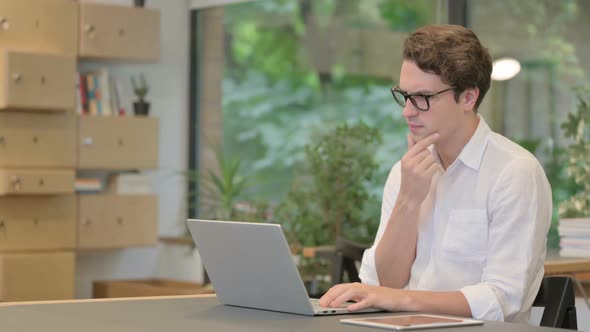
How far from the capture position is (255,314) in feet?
7.02

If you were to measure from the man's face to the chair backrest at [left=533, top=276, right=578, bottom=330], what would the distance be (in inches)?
17.5

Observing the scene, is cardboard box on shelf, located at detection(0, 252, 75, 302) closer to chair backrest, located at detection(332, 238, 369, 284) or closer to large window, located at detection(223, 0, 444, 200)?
large window, located at detection(223, 0, 444, 200)

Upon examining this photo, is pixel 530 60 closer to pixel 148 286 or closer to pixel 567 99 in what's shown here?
pixel 567 99

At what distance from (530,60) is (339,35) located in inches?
54.8

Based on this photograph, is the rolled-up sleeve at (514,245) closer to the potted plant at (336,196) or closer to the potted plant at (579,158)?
the potted plant at (579,158)

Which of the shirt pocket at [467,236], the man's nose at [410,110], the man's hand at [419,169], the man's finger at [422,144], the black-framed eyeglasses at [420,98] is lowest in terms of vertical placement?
the shirt pocket at [467,236]

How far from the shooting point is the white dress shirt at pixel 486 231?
2330 millimetres

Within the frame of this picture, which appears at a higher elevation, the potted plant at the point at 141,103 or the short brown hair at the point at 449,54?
the short brown hair at the point at 449,54

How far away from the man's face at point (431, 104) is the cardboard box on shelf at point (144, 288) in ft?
11.5

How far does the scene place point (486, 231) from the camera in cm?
245

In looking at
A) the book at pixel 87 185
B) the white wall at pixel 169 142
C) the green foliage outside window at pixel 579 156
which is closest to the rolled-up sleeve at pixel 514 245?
the green foliage outside window at pixel 579 156

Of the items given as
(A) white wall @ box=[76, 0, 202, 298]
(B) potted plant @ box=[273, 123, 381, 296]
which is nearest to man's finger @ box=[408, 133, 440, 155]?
(B) potted plant @ box=[273, 123, 381, 296]

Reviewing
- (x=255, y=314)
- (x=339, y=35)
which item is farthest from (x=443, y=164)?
(x=339, y=35)

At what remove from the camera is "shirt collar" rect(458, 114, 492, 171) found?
8.27 feet
